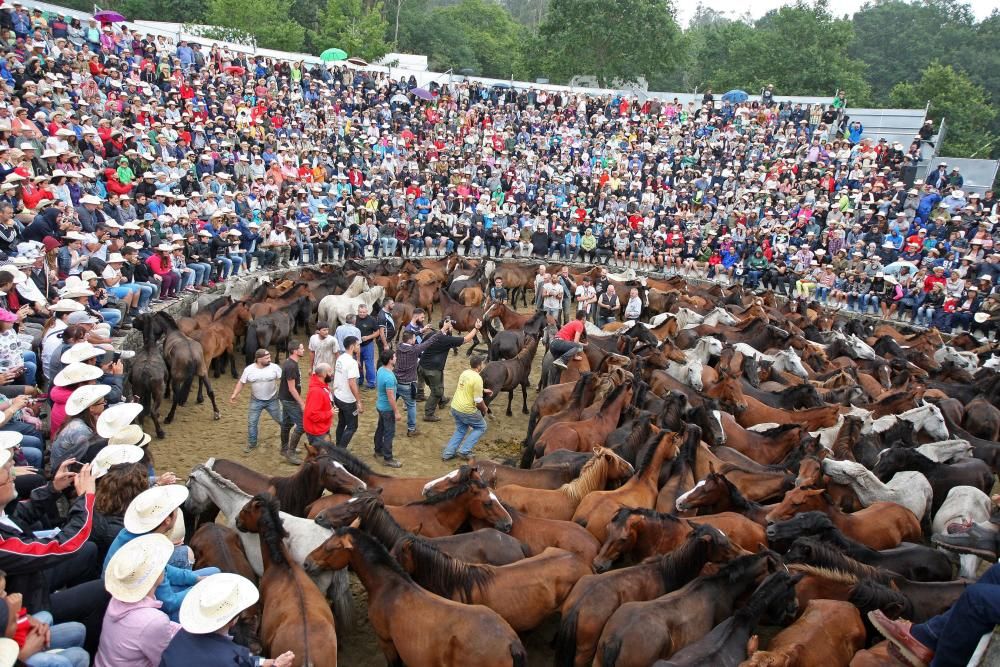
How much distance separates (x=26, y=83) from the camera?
15.1 metres

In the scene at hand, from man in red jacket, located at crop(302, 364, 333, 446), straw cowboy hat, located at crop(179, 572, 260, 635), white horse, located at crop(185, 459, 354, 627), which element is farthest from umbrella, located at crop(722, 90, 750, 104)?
straw cowboy hat, located at crop(179, 572, 260, 635)

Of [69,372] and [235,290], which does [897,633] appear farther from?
[235,290]

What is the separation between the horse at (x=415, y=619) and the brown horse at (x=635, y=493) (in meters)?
1.83

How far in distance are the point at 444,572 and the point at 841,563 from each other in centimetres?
323

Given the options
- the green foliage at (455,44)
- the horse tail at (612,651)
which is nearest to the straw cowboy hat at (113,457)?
the horse tail at (612,651)

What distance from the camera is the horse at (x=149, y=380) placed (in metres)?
9.12

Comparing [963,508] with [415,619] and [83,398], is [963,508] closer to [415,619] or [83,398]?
[415,619]

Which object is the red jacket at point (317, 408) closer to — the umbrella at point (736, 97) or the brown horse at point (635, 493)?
the brown horse at point (635, 493)

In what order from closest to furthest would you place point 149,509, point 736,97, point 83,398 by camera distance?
point 149,509 < point 83,398 < point 736,97

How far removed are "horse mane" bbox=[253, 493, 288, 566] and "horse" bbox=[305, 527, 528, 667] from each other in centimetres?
24

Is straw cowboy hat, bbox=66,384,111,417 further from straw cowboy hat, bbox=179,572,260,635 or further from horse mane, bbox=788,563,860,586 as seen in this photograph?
horse mane, bbox=788,563,860,586

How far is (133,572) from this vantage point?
355 cm

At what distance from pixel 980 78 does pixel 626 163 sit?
40500mm

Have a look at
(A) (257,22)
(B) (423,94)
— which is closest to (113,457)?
(B) (423,94)
